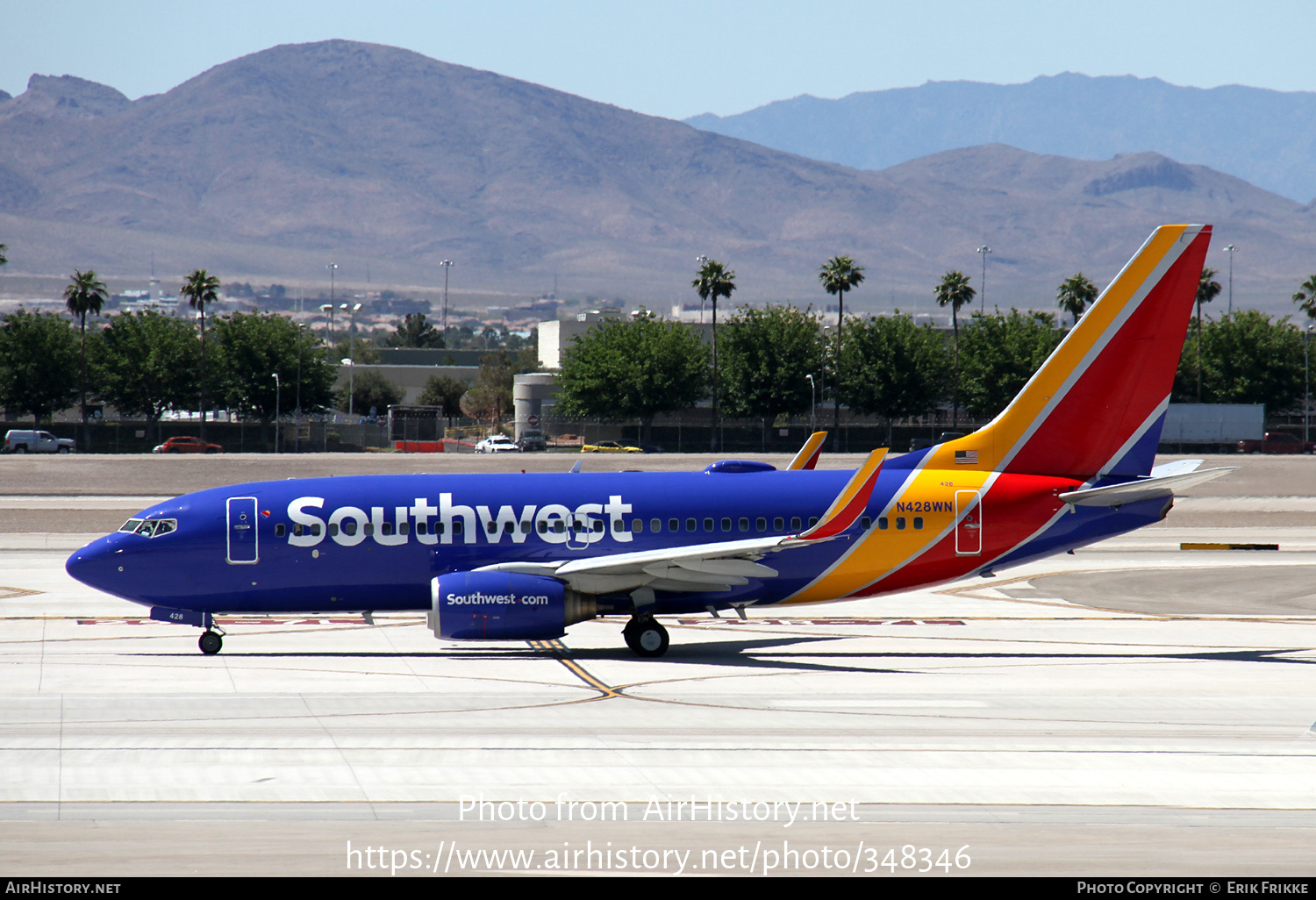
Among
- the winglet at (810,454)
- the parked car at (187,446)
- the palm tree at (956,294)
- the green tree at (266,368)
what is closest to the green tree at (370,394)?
the green tree at (266,368)

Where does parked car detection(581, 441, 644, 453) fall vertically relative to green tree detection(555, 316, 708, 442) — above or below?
below

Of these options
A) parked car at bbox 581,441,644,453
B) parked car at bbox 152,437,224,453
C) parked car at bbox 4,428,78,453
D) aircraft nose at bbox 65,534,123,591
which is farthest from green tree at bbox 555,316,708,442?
aircraft nose at bbox 65,534,123,591

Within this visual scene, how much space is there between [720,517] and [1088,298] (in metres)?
119

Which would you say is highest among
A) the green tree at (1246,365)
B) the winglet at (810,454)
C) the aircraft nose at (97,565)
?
the green tree at (1246,365)

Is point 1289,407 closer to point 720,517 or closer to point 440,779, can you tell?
point 720,517

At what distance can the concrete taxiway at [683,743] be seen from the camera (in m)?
14.2

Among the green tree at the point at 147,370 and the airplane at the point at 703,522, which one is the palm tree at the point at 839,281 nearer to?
the green tree at the point at 147,370

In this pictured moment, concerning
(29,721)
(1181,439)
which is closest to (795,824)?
(29,721)

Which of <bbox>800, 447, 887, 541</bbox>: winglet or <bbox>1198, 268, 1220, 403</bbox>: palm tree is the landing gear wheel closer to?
<bbox>800, 447, 887, 541</bbox>: winglet

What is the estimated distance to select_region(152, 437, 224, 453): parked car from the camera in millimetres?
107750

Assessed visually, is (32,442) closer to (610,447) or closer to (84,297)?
(84,297)

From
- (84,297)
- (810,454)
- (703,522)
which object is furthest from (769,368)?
(703,522)

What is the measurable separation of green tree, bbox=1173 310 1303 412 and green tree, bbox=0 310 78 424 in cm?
11392

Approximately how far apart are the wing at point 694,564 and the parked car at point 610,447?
266ft
